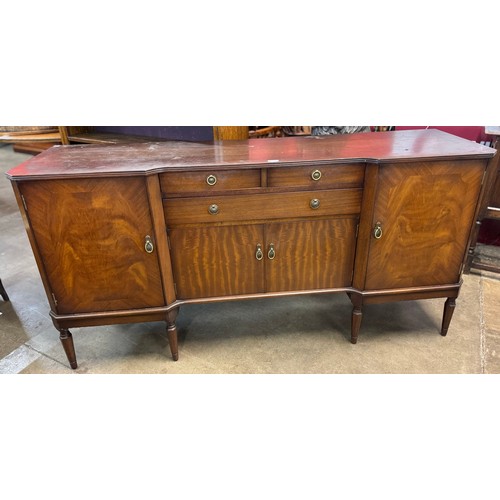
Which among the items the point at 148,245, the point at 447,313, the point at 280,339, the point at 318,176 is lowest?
the point at 280,339

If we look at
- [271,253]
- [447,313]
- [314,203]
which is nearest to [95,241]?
[271,253]

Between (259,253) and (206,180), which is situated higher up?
(206,180)

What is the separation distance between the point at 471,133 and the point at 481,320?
1.15 m

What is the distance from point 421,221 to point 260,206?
0.69m

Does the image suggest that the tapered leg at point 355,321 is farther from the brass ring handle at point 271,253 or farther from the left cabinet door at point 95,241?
the left cabinet door at point 95,241

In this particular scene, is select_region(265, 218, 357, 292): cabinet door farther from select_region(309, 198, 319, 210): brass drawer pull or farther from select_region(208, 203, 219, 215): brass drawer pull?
select_region(208, 203, 219, 215): brass drawer pull

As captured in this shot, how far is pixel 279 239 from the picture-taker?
62.9 inches

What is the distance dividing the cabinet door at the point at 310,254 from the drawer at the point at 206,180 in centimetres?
23

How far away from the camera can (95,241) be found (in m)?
1.47

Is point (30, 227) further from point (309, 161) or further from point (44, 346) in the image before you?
point (309, 161)

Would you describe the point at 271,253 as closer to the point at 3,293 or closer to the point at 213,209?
the point at 213,209

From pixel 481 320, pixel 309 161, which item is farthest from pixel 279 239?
pixel 481 320

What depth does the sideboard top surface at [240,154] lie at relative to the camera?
1.40 meters

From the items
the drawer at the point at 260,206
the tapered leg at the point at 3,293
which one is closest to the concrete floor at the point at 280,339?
the tapered leg at the point at 3,293
